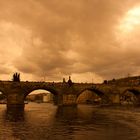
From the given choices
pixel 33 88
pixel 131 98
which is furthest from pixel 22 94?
pixel 131 98

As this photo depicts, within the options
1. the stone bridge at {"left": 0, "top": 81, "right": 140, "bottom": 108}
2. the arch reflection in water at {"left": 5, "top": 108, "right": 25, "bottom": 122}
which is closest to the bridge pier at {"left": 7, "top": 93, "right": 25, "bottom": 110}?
the stone bridge at {"left": 0, "top": 81, "right": 140, "bottom": 108}

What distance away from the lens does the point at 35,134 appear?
33.8 meters

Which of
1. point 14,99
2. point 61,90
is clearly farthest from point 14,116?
point 61,90

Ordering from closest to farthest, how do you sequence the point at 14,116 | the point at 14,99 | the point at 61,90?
the point at 14,116 < the point at 14,99 < the point at 61,90

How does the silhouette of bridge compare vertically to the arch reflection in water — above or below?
above

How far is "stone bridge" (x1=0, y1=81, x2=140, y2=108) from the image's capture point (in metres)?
94.5

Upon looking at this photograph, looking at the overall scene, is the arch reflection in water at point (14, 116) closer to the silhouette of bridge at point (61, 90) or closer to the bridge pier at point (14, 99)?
the bridge pier at point (14, 99)

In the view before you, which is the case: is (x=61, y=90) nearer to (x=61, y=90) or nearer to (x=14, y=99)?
(x=61, y=90)

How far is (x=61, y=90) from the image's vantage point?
338ft

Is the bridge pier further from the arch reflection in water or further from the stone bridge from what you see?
the arch reflection in water

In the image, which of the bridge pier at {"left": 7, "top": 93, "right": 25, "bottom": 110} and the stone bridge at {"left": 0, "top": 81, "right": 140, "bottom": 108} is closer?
the bridge pier at {"left": 7, "top": 93, "right": 25, "bottom": 110}

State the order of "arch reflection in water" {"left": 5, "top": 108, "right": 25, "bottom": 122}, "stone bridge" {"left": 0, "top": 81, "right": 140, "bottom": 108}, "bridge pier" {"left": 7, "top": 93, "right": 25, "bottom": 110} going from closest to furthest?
1. "arch reflection in water" {"left": 5, "top": 108, "right": 25, "bottom": 122}
2. "bridge pier" {"left": 7, "top": 93, "right": 25, "bottom": 110}
3. "stone bridge" {"left": 0, "top": 81, "right": 140, "bottom": 108}

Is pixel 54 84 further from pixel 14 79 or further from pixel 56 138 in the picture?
pixel 56 138

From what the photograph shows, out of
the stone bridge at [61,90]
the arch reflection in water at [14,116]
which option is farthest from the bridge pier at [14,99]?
the arch reflection in water at [14,116]
